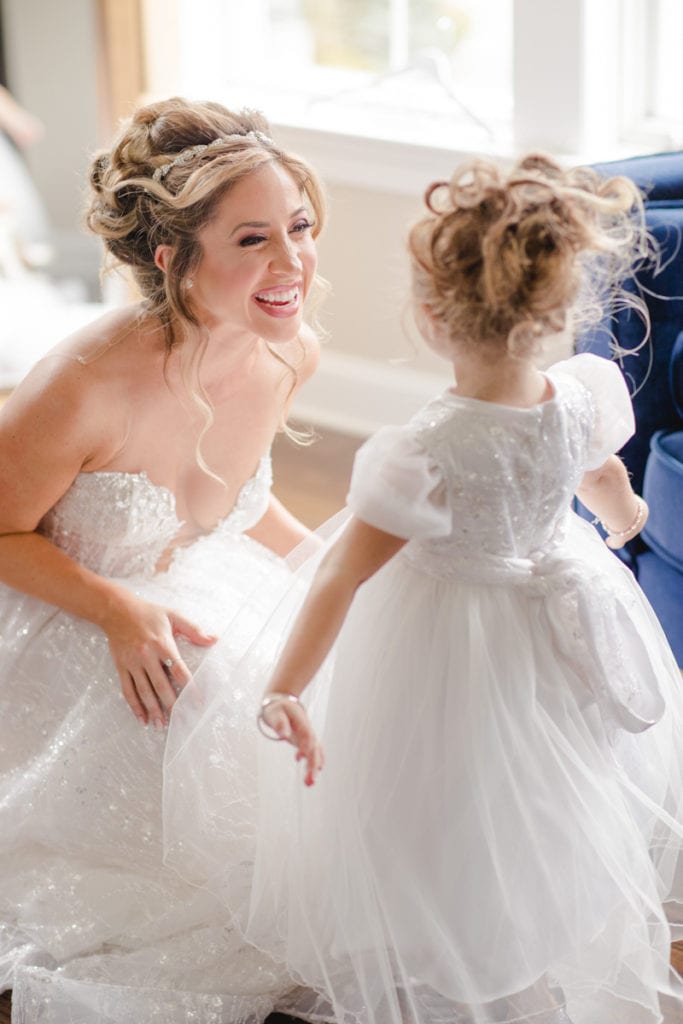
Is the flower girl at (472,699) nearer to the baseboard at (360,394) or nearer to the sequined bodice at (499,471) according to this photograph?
the sequined bodice at (499,471)

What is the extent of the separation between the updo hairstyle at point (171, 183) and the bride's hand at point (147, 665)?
1.21 ft

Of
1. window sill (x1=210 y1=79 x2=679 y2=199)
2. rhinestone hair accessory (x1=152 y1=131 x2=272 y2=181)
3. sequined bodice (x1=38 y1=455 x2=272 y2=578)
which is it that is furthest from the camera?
window sill (x1=210 y1=79 x2=679 y2=199)

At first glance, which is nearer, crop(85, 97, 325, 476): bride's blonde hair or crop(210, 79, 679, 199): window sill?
crop(85, 97, 325, 476): bride's blonde hair

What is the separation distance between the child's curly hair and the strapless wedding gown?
0.56m

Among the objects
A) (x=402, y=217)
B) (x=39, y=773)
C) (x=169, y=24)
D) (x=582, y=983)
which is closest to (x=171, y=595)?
(x=39, y=773)

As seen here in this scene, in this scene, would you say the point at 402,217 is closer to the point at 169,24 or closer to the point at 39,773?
the point at 169,24

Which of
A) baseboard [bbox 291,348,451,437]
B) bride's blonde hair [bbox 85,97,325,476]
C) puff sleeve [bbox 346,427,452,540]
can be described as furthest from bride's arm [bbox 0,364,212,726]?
baseboard [bbox 291,348,451,437]

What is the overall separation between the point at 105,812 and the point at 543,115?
6.77 feet

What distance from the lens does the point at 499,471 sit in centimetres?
144

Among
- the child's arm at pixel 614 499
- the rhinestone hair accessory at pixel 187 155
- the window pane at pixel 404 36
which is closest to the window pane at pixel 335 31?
the window pane at pixel 404 36

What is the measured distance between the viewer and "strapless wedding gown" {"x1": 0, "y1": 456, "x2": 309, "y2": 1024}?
67.7 inches

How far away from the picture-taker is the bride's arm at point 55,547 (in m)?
1.79

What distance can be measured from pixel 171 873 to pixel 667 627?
37.4 inches

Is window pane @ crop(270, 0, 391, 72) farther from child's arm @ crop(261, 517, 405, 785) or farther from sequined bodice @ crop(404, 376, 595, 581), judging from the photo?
child's arm @ crop(261, 517, 405, 785)
